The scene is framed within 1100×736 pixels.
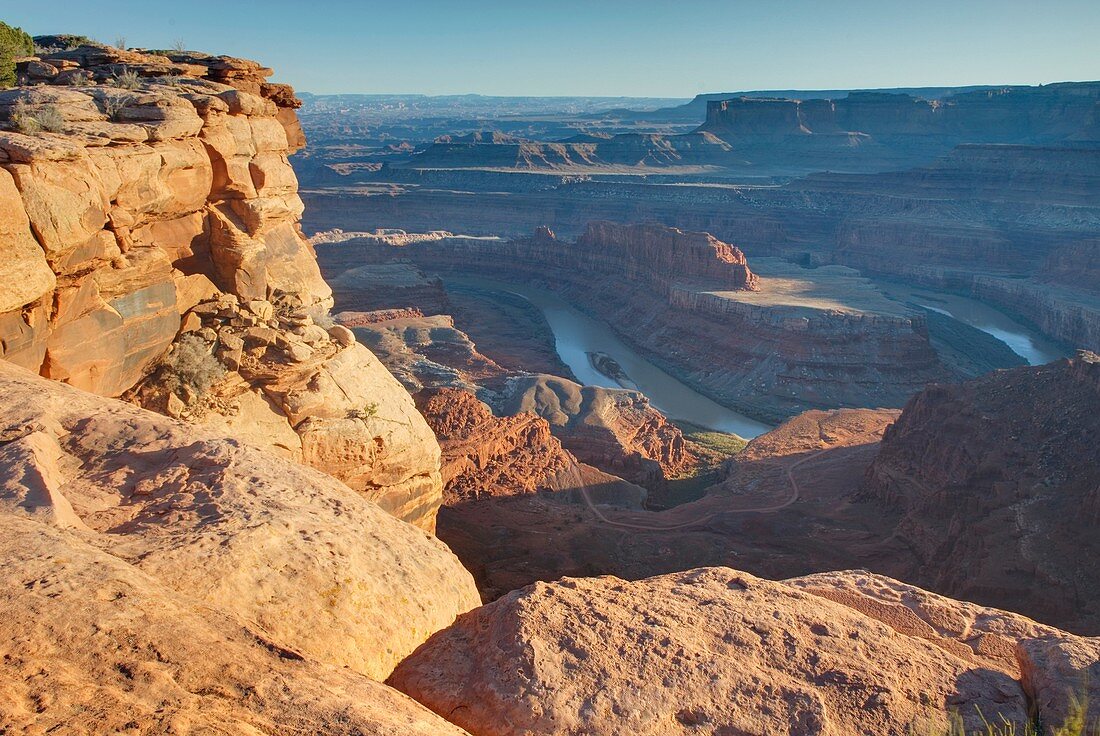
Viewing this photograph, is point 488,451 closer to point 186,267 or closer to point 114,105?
point 186,267

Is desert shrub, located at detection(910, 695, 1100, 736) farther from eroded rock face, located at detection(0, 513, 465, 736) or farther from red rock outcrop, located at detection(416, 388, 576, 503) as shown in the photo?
red rock outcrop, located at detection(416, 388, 576, 503)

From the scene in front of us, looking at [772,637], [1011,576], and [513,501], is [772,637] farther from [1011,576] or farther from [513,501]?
[513,501]

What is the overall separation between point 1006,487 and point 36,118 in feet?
75.8

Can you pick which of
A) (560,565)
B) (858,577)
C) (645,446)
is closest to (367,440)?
(560,565)

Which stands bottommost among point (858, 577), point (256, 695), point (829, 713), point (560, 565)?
point (560, 565)

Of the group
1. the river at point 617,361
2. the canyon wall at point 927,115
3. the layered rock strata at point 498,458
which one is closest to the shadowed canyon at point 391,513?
the layered rock strata at point 498,458

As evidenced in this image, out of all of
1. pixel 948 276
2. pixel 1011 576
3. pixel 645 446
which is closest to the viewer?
pixel 1011 576

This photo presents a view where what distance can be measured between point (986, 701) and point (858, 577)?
2.56 meters

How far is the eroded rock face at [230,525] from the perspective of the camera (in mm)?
6043

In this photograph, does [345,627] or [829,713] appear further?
[345,627]

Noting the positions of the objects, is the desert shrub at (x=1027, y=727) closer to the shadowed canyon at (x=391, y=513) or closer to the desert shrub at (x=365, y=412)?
the shadowed canyon at (x=391, y=513)

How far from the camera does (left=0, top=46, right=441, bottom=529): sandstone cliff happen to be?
10172 mm

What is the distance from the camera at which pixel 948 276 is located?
75812mm

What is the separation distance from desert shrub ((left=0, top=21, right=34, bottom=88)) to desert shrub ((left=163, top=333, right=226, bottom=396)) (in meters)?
7.52
